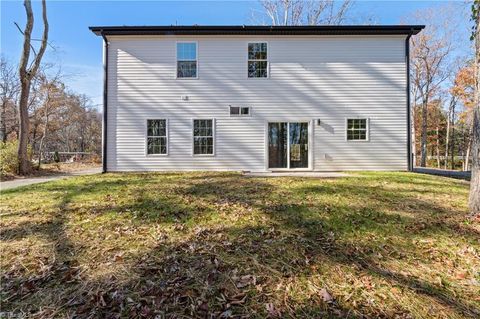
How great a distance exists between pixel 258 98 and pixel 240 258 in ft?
29.9

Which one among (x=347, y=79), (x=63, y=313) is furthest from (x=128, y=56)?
(x=63, y=313)

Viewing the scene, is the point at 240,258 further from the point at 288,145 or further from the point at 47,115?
the point at 47,115

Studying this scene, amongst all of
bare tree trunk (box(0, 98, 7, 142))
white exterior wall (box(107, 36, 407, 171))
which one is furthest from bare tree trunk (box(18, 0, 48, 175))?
bare tree trunk (box(0, 98, 7, 142))

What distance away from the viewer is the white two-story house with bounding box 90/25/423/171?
37.0 ft

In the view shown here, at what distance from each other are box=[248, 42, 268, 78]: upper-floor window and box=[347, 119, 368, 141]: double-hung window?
4.20m

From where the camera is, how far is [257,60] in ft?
37.5

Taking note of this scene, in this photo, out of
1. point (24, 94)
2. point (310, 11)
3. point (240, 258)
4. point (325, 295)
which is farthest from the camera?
point (310, 11)

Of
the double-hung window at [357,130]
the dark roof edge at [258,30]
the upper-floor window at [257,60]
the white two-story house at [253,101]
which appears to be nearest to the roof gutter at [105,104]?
the white two-story house at [253,101]

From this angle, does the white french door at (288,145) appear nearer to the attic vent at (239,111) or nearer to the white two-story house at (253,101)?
the white two-story house at (253,101)

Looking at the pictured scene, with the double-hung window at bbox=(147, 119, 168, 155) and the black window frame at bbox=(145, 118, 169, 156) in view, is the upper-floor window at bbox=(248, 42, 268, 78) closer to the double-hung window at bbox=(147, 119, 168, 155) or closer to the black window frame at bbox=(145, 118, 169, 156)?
the black window frame at bbox=(145, 118, 169, 156)

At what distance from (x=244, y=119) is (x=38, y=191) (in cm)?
742

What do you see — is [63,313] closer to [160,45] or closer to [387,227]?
[387,227]

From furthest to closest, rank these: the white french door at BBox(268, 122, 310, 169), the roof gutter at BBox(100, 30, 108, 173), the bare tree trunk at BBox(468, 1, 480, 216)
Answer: the white french door at BBox(268, 122, 310, 169)
the roof gutter at BBox(100, 30, 108, 173)
the bare tree trunk at BBox(468, 1, 480, 216)

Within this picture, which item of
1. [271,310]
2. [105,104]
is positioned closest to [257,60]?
[105,104]
